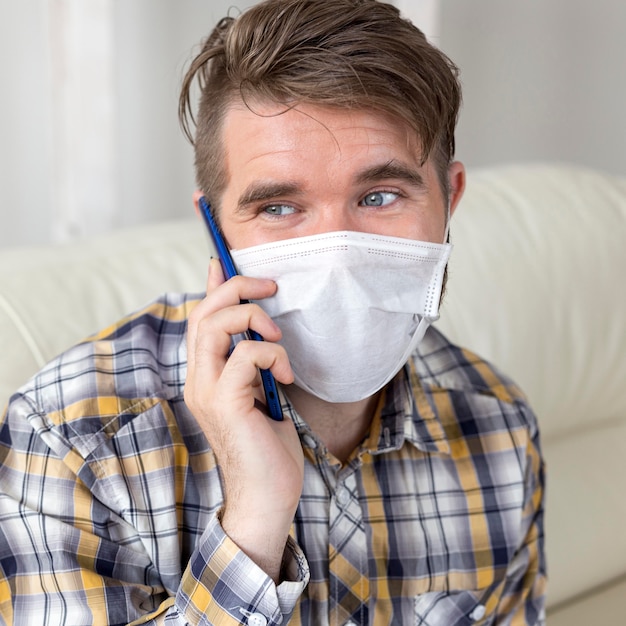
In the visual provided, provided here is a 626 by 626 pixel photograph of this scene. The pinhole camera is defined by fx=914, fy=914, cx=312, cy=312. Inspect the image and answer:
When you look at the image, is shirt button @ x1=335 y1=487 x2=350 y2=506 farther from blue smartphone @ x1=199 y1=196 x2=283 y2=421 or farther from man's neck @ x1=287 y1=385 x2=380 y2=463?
blue smartphone @ x1=199 y1=196 x2=283 y2=421

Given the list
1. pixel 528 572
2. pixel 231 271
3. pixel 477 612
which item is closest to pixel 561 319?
pixel 528 572

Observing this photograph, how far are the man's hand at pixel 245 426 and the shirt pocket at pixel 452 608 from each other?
349mm

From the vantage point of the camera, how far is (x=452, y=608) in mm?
1243

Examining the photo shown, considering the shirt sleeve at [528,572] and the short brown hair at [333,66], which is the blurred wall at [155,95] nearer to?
the short brown hair at [333,66]

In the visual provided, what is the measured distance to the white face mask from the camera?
0.99 meters

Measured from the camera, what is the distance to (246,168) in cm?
106

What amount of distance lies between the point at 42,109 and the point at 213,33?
4.28ft

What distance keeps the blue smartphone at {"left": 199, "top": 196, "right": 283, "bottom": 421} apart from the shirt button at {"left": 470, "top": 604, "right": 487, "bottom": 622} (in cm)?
46

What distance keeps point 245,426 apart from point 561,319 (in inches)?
41.9

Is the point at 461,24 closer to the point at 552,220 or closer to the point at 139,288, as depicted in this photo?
the point at 552,220

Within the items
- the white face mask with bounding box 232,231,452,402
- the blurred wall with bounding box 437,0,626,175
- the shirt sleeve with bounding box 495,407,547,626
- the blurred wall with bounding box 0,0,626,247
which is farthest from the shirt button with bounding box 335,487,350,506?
the blurred wall with bounding box 437,0,626,175

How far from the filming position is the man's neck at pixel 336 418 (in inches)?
45.6

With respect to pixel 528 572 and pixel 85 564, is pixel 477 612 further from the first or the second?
pixel 85 564

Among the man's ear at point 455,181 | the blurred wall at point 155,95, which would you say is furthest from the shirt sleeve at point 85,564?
the blurred wall at point 155,95
